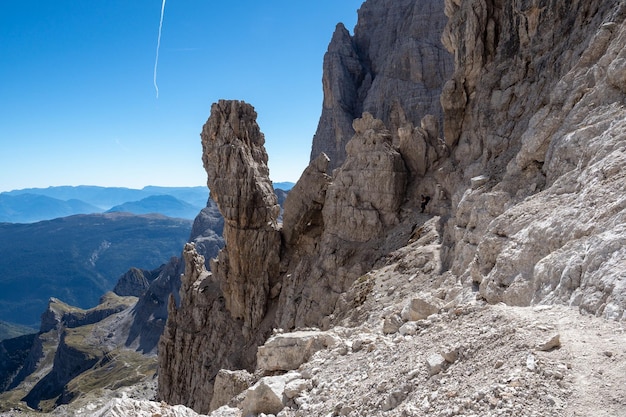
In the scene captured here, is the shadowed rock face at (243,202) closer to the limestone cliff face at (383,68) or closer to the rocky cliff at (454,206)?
the rocky cliff at (454,206)

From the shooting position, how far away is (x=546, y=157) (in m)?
16.8

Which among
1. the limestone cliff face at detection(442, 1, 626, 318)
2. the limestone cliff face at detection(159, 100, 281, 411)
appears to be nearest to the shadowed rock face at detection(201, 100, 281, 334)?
the limestone cliff face at detection(159, 100, 281, 411)

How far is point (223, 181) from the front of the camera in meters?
49.7

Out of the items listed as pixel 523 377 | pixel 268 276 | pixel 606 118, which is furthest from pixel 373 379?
pixel 268 276

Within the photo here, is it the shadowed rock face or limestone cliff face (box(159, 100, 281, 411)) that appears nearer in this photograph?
limestone cliff face (box(159, 100, 281, 411))

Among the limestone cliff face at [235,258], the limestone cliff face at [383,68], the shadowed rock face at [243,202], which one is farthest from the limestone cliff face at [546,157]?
the limestone cliff face at [383,68]

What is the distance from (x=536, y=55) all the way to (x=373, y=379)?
2401 centimetres

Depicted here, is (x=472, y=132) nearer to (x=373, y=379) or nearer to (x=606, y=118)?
(x=606, y=118)

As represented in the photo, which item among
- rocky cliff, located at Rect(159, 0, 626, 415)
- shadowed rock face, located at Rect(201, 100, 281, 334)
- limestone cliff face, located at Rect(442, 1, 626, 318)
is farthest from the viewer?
shadowed rock face, located at Rect(201, 100, 281, 334)

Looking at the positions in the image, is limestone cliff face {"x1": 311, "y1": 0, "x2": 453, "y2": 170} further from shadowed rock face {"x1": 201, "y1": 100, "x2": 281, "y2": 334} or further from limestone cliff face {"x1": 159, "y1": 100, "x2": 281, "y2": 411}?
limestone cliff face {"x1": 159, "y1": 100, "x2": 281, "y2": 411}

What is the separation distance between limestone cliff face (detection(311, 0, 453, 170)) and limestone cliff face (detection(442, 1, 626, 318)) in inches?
1900

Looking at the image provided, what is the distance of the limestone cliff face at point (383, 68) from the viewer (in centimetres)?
8694

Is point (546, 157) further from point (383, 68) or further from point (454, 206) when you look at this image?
point (383, 68)

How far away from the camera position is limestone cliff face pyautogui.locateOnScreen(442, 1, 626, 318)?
10.3 meters
